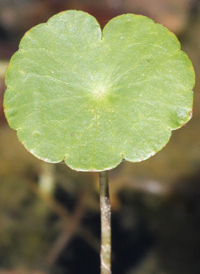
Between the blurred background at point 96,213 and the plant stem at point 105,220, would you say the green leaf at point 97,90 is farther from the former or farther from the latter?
the blurred background at point 96,213

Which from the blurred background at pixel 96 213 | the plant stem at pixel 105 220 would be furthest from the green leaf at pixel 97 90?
the blurred background at pixel 96 213

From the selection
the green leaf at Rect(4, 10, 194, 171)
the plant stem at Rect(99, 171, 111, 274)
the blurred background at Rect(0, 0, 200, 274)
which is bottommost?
the blurred background at Rect(0, 0, 200, 274)

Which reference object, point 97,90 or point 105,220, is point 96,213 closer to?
point 105,220

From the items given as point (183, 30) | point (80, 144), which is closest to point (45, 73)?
point (80, 144)

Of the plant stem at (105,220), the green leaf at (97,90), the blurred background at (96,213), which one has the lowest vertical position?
the blurred background at (96,213)

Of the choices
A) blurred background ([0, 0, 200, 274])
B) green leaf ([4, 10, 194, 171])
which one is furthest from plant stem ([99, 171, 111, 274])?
blurred background ([0, 0, 200, 274])

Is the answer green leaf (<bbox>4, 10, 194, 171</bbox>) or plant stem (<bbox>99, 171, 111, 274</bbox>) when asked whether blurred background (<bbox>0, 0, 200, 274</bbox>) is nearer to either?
plant stem (<bbox>99, 171, 111, 274</bbox>)

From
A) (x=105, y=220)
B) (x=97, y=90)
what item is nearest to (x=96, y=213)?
(x=105, y=220)
